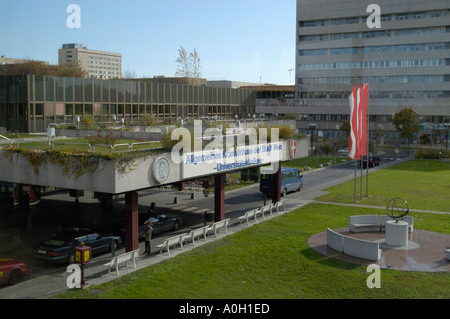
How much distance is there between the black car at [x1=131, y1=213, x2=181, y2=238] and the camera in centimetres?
2336

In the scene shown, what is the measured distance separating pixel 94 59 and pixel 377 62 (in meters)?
93.3

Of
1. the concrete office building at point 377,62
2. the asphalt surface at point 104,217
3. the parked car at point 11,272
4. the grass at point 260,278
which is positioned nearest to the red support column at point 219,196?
the asphalt surface at point 104,217

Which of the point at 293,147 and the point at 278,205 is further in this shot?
the point at 293,147

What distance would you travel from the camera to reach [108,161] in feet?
55.6

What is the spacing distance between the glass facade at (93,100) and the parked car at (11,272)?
70.1ft

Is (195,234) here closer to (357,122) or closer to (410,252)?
(410,252)

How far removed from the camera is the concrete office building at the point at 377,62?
78.0 meters

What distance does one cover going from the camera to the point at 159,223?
2375 cm

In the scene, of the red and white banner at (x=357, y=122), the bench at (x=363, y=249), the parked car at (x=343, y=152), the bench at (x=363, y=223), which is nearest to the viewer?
the bench at (x=363, y=249)

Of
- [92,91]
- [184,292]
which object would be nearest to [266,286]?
[184,292]

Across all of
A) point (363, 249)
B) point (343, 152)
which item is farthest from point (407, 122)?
point (363, 249)

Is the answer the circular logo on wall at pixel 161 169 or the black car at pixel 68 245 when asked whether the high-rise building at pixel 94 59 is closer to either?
the black car at pixel 68 245
